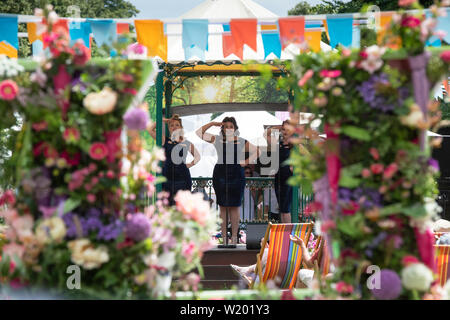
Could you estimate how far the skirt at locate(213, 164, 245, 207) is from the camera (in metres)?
8.46

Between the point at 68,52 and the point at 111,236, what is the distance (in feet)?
3.17

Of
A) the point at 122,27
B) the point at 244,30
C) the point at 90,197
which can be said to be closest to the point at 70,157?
the point at 90,197

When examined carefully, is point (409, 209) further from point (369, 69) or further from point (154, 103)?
point (154, 103)

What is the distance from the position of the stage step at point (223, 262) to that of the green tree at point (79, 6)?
680 inches

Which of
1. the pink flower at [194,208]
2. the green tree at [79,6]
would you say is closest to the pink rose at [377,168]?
the pink flower at [194,208]

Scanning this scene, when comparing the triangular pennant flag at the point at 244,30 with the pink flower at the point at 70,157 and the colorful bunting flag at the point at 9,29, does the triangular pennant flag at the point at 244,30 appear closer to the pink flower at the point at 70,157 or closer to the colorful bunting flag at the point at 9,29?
the colorful bunting flag at the point at 9,29

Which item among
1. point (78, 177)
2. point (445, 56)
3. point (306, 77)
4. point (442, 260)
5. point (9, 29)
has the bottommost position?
point (442, 260)

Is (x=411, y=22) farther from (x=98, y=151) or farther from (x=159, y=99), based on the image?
(x=159, y=99)

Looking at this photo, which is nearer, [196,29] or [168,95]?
[196,29]

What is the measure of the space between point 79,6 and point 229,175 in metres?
29.8

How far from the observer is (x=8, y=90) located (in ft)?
8.79

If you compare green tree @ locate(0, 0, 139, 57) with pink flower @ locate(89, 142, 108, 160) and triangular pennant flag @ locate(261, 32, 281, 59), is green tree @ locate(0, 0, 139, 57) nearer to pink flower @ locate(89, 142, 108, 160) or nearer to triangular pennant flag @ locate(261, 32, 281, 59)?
triangular pennant flag @ locate(261, 32, 281, 59)

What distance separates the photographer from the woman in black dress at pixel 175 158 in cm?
830

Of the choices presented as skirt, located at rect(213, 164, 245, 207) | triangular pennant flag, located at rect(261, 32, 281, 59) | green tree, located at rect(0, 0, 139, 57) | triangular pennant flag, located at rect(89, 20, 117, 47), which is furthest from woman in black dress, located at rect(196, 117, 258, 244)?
green tree, located at rect(0, 0, 139, 57)
